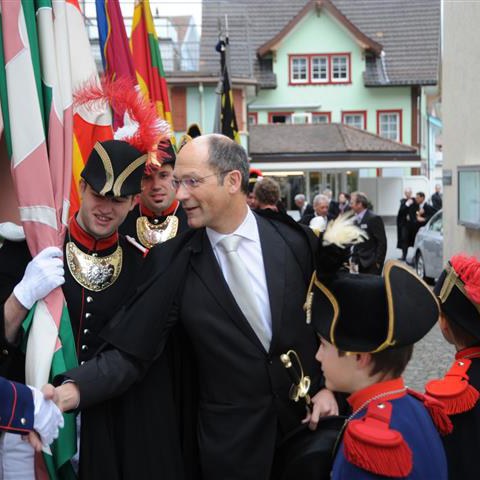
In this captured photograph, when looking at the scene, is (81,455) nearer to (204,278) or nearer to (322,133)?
(204,278)

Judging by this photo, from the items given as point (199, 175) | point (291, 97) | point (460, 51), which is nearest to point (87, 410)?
point (199, 175)

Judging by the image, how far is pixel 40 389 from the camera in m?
2.58

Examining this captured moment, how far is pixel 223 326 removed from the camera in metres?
2.69

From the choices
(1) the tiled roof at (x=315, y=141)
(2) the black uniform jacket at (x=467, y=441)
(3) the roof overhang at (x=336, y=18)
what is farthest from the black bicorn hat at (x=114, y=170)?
(3) the roof overhang at (x=336, y=18)

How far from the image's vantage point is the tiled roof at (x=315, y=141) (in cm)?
3059

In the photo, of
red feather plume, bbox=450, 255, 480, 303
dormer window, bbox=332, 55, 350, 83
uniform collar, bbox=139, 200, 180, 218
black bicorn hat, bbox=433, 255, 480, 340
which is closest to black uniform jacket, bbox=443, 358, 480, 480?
black bicorn hat, bbox=433, 255, 480, 340

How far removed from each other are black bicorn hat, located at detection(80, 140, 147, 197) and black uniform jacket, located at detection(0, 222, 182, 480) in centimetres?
40

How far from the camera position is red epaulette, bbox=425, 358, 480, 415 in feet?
8.62

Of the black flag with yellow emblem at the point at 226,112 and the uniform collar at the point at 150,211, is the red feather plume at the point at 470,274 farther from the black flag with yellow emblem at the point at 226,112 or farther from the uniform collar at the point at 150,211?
the black flag with yellow emblem at the point at 226,112

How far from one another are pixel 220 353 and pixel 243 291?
26cm

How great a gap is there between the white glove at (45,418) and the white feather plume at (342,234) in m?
1.10

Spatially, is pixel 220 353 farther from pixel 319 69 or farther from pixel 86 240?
pixel 319 69

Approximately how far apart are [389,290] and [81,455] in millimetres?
1432

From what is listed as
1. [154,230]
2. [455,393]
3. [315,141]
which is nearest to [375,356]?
[455,393]
